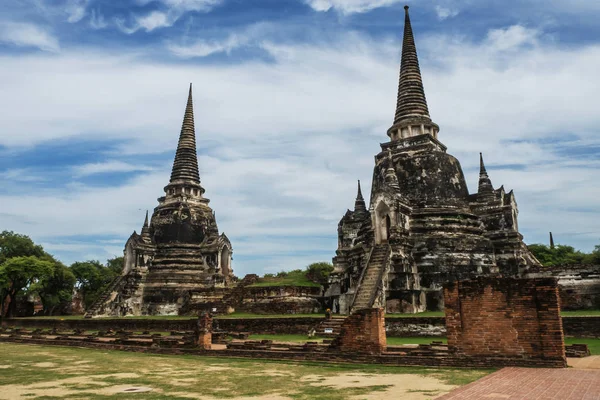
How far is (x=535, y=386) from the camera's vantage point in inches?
341

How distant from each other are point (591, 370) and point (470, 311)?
2871mm

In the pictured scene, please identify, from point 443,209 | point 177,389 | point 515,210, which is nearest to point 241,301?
point 443,209

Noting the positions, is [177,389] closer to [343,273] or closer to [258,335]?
[258,335]

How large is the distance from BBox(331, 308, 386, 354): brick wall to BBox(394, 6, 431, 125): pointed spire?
73.0ft

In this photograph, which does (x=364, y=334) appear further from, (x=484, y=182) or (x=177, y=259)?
(x=177, y=259)

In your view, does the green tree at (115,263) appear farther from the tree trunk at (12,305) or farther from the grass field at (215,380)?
the grass field at (215,380)

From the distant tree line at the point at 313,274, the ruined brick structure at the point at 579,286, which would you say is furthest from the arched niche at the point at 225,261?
the ruined brick structure at the point at 579,286

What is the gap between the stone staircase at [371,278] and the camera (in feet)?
76.7

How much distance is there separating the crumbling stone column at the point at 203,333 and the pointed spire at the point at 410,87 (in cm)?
2229

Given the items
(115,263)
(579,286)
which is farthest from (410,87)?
(115,263)

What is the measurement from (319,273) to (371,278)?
1992 cm

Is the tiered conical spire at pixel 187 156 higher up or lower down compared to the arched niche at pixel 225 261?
higher up

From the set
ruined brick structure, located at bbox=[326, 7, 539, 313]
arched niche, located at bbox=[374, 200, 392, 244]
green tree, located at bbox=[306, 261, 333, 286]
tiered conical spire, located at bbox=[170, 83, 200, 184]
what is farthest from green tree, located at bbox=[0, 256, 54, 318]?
arched niche, located at bbox=[374, 200, 392, 244]

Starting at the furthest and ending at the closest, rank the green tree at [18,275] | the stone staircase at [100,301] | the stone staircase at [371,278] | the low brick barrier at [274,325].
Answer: the green tree at [18,275] < the stone staircase at [100,301] < the stone staircase at [371,278] < the low brick barrier at [274,325]
